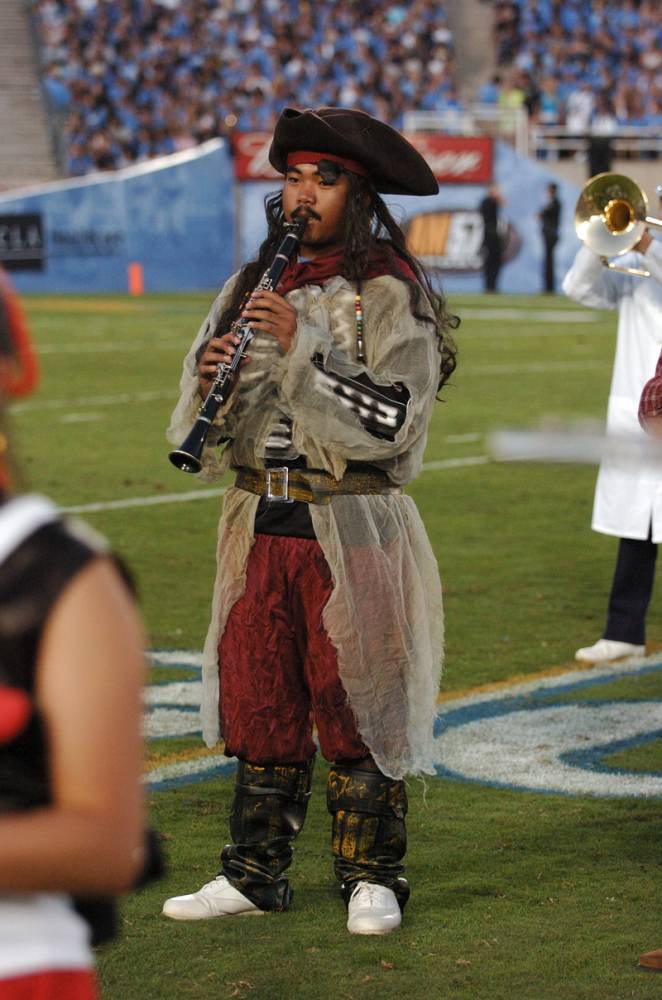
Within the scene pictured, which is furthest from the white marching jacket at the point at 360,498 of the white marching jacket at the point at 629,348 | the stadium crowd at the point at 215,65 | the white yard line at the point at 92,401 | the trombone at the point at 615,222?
the stadium crowd at the point at 215,65

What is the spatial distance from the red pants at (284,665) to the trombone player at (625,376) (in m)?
2.78

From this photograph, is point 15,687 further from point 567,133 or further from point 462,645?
point 567,133

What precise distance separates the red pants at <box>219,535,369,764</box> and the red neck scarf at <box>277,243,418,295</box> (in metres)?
0.59

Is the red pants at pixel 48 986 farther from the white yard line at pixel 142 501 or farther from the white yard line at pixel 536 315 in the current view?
the white yard line at pixel 536 315

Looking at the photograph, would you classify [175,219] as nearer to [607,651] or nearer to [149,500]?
[149,500]

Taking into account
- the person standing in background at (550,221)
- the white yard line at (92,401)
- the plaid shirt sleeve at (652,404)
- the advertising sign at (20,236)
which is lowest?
the advertising sign at (20,236)

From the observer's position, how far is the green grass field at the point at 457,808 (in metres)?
3.84

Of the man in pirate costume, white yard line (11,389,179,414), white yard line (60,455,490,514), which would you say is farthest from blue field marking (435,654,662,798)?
white yard line (11,389,179,414)

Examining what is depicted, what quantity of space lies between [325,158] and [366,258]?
24cm

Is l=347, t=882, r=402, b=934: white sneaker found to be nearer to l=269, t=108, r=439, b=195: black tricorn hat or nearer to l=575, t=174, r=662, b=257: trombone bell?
l=269, t=108, r=439, b=195: black tricorn hat

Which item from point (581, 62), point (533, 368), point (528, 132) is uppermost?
point (581, 62)

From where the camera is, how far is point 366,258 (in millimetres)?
4082

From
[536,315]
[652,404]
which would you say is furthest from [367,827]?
[536,315]

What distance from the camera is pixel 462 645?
716 cm
